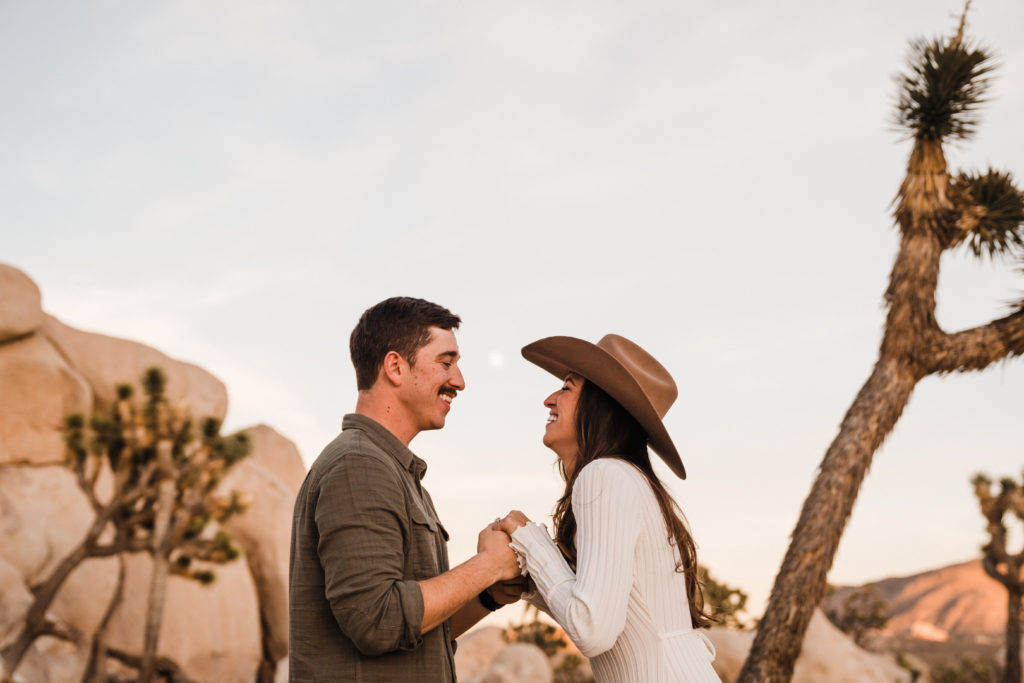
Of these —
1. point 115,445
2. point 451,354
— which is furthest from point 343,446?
point 115,445

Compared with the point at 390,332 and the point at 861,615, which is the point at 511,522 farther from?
the point at 861,615

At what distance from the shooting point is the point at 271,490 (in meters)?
28.6

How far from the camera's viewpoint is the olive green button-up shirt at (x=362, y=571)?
273 centimetres

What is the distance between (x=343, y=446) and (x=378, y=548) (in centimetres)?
42

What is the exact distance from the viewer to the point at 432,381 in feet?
11.1

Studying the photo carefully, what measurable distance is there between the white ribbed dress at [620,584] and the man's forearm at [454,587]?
16 cm

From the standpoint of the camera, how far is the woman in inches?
115

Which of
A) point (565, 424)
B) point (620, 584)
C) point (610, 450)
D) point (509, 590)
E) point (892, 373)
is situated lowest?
point (620, 584)

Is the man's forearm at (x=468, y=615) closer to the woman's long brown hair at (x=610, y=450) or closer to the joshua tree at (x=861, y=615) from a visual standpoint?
the woman's long brown hair at (x=610, y=450)

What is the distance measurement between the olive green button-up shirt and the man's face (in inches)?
7.9

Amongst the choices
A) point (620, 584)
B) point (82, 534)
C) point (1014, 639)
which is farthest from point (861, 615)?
point (620, 584)

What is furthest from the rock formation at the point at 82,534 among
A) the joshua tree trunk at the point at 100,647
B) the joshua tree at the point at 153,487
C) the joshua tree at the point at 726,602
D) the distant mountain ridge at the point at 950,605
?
the distant mountain ridge at the point at 950,605

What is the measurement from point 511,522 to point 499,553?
0.53 ft

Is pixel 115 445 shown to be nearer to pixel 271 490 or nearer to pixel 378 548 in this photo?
pixel 271 490
